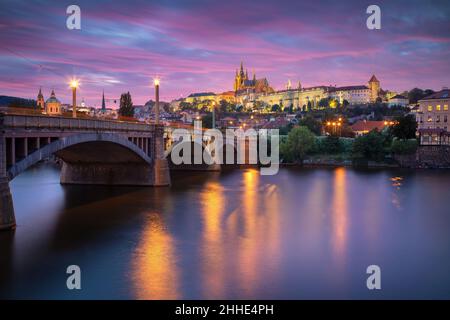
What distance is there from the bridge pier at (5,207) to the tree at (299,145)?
68907 millimetres

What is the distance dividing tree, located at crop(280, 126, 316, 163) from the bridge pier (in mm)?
68907

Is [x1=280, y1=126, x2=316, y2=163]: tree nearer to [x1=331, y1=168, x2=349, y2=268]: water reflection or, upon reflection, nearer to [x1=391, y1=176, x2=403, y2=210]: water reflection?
[x1=391, y1=176, x2=403, y2=210]: water reflection

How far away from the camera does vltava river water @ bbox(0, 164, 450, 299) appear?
20688 millimetres

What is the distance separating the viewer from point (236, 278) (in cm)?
2172

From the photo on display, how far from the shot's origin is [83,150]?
1816 inches

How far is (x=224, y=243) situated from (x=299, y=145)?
64977 mm

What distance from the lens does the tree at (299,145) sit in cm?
9156

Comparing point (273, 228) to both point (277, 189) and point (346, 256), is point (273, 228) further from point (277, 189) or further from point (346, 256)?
point (277, 189)

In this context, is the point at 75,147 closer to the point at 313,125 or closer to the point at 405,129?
the point at 405,129

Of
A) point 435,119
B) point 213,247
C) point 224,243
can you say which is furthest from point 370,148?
point 213,247

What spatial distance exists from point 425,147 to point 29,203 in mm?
70731

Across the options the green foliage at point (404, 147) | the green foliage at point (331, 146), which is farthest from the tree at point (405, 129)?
the green foliage at point (331, 146)

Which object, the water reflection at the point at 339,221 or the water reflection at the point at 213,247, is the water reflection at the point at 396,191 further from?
the water reflection at the point at 213,247
